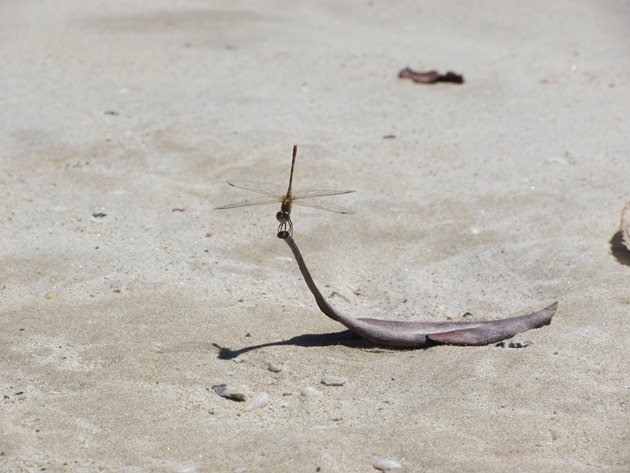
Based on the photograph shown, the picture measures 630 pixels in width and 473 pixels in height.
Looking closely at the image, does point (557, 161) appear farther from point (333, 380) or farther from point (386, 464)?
point (386, 464)

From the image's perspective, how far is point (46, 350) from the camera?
336 cm

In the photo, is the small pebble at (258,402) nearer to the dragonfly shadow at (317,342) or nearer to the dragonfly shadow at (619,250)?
the dragonfly shadow at (317,342)

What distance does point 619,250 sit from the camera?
4.11 meters

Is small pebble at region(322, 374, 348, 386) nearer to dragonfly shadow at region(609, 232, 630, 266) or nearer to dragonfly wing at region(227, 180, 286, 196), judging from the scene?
dragonfly wing at region(227, 180, 286, 196)

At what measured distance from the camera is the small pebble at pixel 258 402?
3.05 m

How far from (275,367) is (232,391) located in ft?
0.71

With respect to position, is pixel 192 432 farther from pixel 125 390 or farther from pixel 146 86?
pixel 146 86

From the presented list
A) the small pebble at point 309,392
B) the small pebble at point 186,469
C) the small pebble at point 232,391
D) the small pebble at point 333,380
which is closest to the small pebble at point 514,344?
the small pebble at point 333,380

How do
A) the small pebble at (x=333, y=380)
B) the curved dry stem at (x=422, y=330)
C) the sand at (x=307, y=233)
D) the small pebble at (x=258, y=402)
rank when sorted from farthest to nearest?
1. the curved dry stem at (x=422, y=330)
2. the small pebble at (x=333, y=380)
3. the small pebble at (x=258, y=402)
4. the sand at (x=307, y=233)

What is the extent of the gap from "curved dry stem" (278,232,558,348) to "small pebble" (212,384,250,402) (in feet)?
1.36

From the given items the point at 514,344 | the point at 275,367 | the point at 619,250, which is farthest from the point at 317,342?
Result: the point at 619,250

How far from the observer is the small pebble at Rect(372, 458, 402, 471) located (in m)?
2.70

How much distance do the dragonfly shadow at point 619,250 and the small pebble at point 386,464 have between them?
178cm

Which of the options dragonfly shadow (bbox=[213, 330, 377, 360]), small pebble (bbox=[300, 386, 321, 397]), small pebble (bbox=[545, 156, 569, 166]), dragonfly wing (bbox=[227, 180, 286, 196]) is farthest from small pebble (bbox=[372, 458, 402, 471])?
small pebble (bbox=[545, 156, 569, 166])
